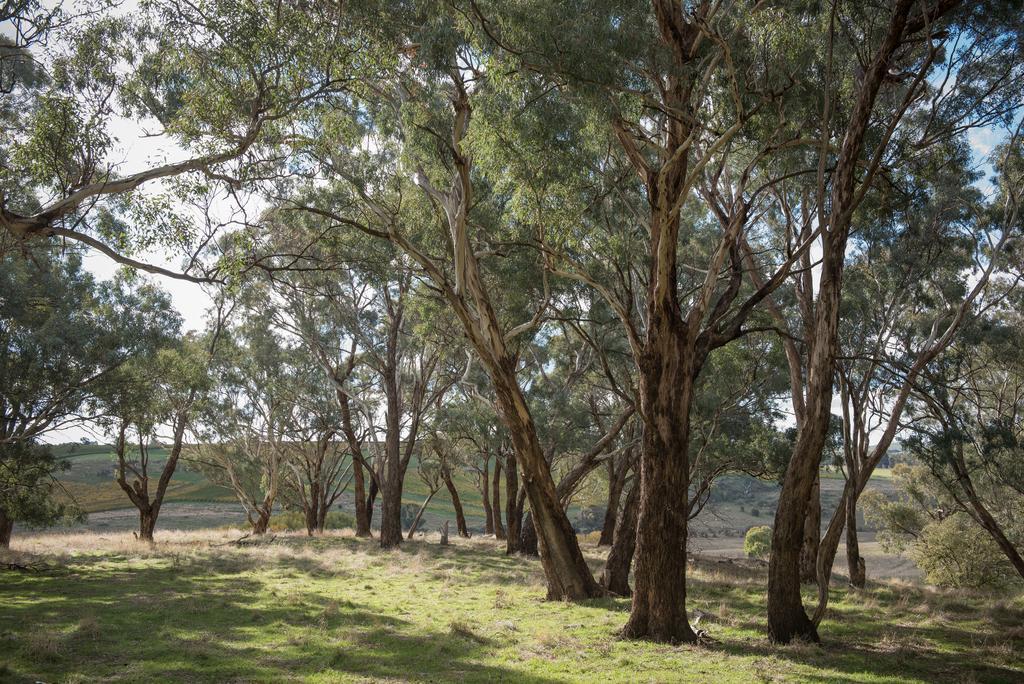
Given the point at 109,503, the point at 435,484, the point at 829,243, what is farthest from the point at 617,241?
the point at 109,503

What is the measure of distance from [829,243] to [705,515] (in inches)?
1905

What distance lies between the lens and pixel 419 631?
912 centimetres

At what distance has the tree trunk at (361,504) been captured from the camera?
82.8 feet

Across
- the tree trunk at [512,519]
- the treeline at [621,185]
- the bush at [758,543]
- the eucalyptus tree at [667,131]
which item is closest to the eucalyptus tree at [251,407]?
the treeline at [621,185]

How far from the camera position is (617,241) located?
12000 millimetres

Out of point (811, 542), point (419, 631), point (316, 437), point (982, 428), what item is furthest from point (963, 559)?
point (316, 437)

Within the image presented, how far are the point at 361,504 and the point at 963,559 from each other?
1931 cm

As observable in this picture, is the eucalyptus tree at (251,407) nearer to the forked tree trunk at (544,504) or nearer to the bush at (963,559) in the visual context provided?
the forked tree trunk at (544,504)

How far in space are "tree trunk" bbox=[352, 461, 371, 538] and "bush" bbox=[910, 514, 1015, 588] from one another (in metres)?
18.2

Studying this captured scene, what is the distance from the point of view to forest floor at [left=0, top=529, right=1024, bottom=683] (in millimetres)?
6926

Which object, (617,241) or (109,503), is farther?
(109,503)

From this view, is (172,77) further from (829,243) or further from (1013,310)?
(1013,310)

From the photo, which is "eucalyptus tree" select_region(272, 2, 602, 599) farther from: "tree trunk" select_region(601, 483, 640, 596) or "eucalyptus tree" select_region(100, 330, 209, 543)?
"eucalyptus tree" select_region(100, 330, 209, 543)

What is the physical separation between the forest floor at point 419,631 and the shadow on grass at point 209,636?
0.09 ft
